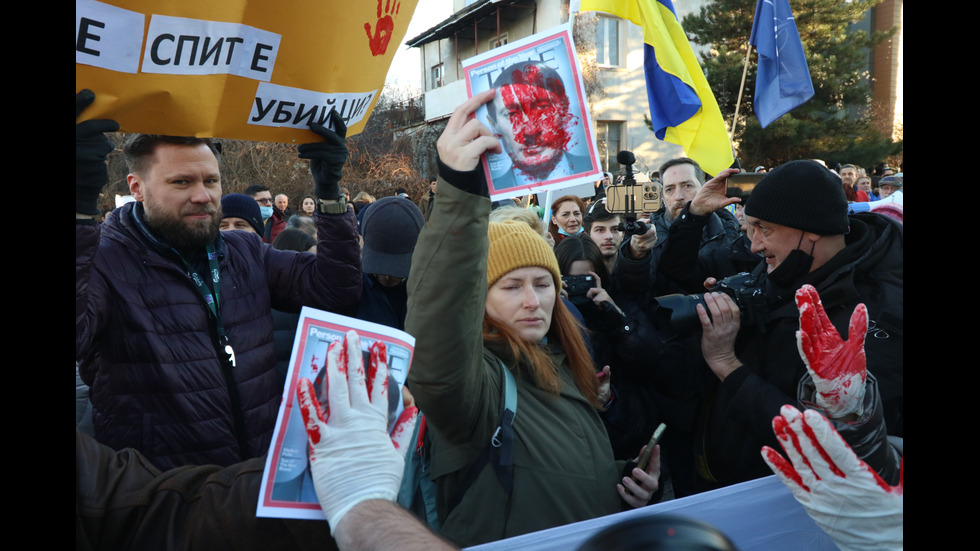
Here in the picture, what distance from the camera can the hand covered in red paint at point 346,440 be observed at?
3.48 ft

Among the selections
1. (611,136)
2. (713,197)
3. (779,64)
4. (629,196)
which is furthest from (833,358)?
(611,136)

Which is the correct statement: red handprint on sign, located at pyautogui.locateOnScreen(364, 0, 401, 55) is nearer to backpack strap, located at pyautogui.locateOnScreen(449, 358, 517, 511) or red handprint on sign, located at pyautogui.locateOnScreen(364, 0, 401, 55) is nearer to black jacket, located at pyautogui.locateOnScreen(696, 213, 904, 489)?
backpack strap, located at pyautogui.locateOnScreen(449, 358, 517, 511)

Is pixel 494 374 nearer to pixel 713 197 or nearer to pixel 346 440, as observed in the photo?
pixel 346 440

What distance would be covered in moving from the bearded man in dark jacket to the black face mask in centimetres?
155

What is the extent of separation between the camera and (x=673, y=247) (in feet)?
9.80

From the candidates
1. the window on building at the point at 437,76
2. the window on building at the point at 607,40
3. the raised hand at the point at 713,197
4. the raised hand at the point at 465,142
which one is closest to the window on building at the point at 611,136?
the window on building at the point at 607,40

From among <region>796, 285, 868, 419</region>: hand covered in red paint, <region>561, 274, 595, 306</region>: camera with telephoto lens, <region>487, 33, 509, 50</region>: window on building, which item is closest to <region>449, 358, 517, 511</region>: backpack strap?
<region>796, 285, 868, 419</region>: hand covered in red paint

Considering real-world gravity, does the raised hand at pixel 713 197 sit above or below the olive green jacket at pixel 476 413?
above

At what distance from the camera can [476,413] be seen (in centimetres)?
155

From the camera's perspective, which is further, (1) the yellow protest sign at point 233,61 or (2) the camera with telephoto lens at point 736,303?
(2) the camera with telephoto lens at point 736,303

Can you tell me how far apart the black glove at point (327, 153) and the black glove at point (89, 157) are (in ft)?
2.08

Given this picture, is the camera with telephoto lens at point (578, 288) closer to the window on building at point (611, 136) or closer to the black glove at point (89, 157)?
the black glove at point (89, 157)

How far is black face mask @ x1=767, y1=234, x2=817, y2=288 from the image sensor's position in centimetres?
206

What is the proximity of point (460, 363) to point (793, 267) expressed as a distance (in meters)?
1.26
